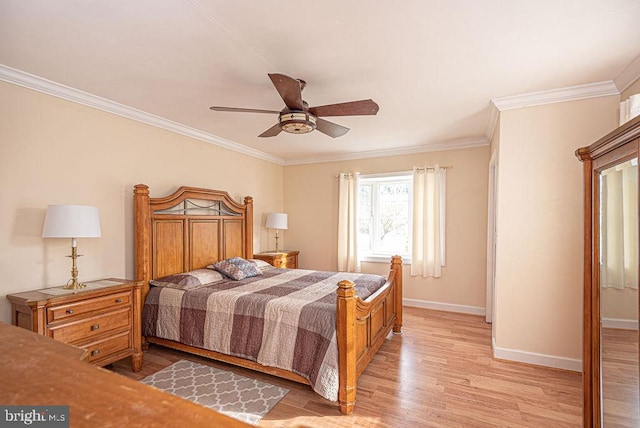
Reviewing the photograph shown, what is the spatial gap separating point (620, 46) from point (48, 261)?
4.57 metres

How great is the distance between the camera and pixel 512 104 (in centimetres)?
285

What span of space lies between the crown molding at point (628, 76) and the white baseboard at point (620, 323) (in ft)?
6.70

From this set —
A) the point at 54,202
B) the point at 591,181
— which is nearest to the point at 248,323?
the point at 54,202

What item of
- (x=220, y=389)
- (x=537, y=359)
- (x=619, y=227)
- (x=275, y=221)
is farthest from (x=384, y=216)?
(x=619, y=227)

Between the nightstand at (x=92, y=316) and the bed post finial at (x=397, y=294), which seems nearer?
the nightstand at (x=92, y=316)

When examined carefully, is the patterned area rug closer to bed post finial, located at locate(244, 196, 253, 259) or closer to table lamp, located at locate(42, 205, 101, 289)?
table lamp, located at locate(42, 205, 101, 289)

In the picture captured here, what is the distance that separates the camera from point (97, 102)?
110 inches

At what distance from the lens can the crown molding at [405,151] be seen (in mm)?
4257

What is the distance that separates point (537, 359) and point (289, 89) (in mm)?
3234

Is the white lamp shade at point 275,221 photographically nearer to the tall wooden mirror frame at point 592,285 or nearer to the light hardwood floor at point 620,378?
the tall wooden mirror frame at point 592,285

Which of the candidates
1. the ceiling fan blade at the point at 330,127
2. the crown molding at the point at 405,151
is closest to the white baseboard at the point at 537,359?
the ceiling fan blade at the point at 330,127

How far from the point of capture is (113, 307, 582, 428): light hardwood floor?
2.05m

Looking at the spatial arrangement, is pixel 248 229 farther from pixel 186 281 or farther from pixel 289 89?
pixel 289 89

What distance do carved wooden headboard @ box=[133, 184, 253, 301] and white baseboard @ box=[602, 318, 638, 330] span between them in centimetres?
347
